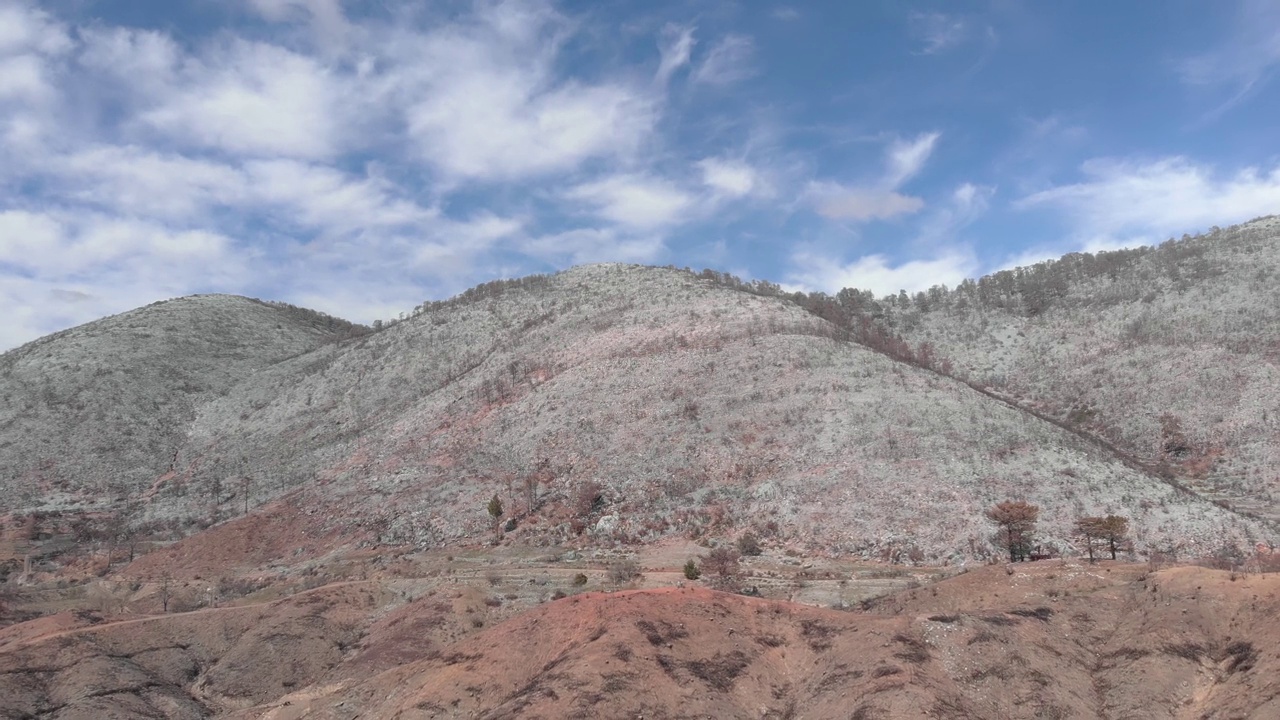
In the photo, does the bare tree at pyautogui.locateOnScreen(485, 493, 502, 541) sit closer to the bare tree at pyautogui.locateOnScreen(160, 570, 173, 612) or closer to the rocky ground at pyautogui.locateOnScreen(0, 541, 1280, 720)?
the rocky ground at pyautogui.locateOnScreen(0, 541, 1280, 720)

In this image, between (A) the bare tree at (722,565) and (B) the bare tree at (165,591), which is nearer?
(A) the bare tree at (722,565)

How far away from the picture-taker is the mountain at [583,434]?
39.3 metres

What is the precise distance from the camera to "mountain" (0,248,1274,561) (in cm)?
3934

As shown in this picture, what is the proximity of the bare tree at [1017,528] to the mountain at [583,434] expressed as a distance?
52.3 inches

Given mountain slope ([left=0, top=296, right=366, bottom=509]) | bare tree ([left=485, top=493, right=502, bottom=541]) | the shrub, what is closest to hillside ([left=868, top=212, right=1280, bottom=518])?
the shrub

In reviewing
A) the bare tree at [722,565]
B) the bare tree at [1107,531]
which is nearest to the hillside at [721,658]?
the bare tree at [722,565]

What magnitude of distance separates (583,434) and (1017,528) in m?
28.7

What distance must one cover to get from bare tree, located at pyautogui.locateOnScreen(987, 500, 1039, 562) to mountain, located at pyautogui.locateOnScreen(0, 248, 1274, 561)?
1.33 m

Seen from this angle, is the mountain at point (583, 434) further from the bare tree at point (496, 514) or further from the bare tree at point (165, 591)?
the bare tree at point (165, 591)

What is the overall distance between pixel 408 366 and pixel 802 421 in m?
46.1

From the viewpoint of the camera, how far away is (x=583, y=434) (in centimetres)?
5209

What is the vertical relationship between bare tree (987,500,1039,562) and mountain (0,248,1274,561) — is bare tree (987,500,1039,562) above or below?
below

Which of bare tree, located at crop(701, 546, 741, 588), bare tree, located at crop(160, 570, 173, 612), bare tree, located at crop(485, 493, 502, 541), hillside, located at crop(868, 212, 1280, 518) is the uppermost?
hillside, located at crop(868, 212, 1280, 518)

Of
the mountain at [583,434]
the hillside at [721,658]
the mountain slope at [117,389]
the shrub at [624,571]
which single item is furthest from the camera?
the mountain slope at [117,389]
